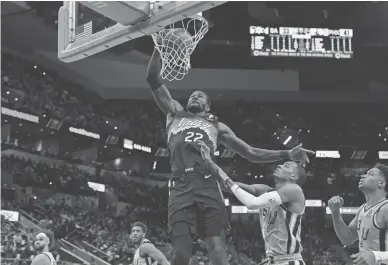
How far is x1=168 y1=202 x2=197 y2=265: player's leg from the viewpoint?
17.1 feet

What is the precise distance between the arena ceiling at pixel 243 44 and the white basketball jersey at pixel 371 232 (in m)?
21.1

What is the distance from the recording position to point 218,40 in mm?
27125

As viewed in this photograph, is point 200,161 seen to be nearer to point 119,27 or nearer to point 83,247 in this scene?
point 119,27

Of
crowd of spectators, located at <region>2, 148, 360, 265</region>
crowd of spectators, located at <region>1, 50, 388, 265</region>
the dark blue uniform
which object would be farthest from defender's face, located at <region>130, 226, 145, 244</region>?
crowd of spectators, located at <region>1, 50, 388, 265</region>

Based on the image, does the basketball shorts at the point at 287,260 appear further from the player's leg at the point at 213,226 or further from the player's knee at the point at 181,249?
the player's knee at the point at 181,249

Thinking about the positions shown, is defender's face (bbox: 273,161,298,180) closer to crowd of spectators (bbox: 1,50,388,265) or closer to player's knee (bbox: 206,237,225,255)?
player's knee (bbox: 206,237,225,255)

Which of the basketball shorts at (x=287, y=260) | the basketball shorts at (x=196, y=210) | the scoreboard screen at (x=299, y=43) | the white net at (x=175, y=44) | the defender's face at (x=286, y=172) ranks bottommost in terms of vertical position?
the basketball shorts at (x=287, y=260)

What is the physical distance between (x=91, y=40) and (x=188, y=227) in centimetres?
194

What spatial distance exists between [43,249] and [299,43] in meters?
19.5

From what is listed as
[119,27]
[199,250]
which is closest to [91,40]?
[119,27]

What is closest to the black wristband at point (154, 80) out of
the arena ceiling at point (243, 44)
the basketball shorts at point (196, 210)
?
the basketball shorts at point (196, 210)

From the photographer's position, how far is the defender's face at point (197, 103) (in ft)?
19.0

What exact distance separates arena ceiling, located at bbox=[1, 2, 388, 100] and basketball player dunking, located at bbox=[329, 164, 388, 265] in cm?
2083

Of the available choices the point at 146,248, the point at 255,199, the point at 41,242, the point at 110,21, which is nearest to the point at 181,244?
the point at 255,199
